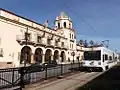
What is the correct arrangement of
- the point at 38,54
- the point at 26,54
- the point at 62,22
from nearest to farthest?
the point at 26,54
the point at 38,54
the point at 62,22

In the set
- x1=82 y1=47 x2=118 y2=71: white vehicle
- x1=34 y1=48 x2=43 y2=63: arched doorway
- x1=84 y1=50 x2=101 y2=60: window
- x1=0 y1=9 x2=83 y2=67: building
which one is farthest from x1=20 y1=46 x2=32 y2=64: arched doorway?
x1=82 y1=47 x2=118 y2=71: white vehicle

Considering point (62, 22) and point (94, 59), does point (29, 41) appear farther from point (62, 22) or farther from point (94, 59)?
point (62, 22)

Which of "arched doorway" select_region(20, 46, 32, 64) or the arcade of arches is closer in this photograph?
"arched doorway" select_region(20, 46, 32, 64)

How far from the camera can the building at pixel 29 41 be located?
3631 centimetres

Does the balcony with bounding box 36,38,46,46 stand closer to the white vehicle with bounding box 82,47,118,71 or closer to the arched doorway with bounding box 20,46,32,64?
the arched doorway with bounding box 20,46,32,64

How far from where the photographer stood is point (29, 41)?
141ft

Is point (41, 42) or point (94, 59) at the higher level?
point (41, 42)

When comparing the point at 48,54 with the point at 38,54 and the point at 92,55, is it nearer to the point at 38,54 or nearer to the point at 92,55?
the point at 38,54

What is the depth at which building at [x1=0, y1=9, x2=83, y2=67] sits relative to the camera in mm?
36312

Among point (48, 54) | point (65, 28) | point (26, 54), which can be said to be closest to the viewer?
point (26, 54)

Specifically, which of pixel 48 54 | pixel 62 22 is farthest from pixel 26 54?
pixel 62 22

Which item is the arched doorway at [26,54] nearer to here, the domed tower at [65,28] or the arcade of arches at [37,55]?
the arcade of arches at [37,55]

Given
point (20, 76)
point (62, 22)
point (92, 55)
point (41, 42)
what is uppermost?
point (62, 22)

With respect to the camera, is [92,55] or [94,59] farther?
[92,55]
